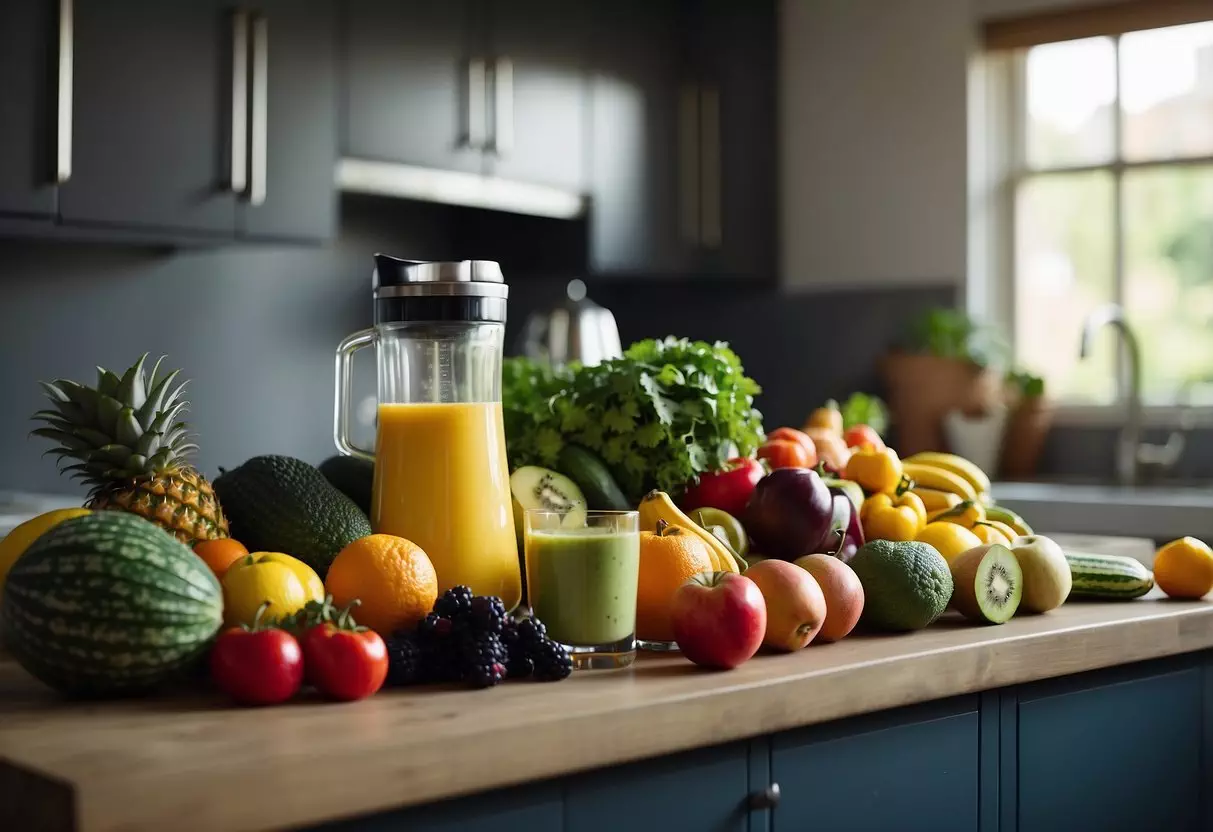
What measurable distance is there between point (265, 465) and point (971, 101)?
10.8 ft

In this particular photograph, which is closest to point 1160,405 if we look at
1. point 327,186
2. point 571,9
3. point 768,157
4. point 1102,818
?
point 768,157

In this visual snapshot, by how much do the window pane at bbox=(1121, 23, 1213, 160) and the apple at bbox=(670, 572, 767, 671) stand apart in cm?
323

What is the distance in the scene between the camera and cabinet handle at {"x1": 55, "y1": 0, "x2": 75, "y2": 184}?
2.77m

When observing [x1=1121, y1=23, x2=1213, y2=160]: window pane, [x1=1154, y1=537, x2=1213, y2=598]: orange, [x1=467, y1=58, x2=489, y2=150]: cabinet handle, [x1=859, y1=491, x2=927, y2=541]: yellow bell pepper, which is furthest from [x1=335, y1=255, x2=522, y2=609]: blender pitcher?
[x1=1121, y1=23, x2=1213, y2=160]: window pane

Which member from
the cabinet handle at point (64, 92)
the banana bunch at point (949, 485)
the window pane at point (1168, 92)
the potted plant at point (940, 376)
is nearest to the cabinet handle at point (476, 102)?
the cabinet handle at point (64, 92)

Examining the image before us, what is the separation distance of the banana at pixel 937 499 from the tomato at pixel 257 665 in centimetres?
97

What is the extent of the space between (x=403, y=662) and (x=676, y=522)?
428 millimetres

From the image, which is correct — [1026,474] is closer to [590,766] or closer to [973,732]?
[973,732]

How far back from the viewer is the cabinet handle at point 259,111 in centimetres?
313

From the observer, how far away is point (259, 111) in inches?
124

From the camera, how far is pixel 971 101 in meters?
4.18

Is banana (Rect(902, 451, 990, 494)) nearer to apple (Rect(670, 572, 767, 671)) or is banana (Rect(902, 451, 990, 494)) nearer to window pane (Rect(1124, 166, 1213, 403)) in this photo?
apple (Rect(670, 572, 767, 671))

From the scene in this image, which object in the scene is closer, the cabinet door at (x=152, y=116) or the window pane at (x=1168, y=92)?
the cabinet door at (x=152, y=116)

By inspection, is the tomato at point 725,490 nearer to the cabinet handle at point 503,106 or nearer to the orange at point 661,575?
the orange at point 661,575
